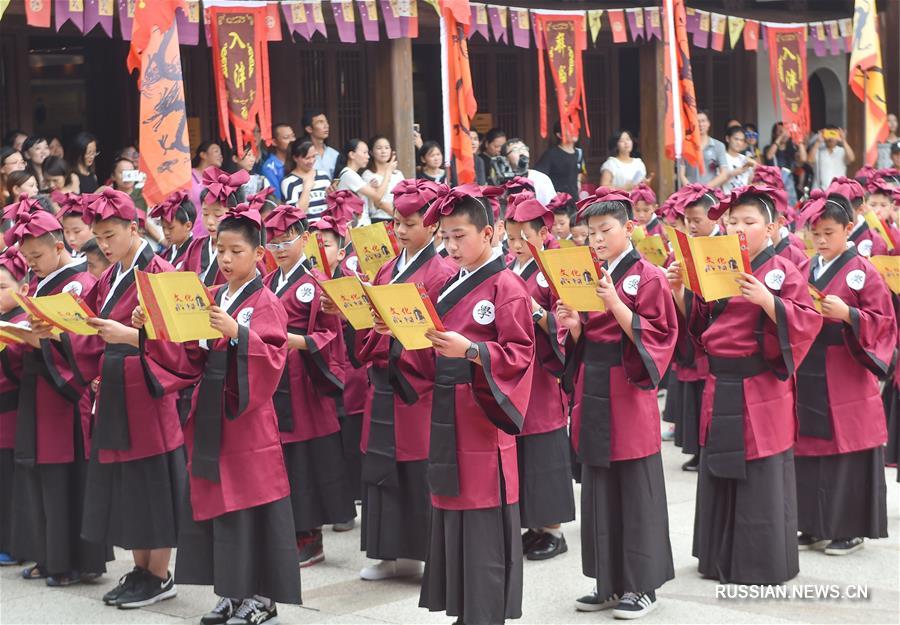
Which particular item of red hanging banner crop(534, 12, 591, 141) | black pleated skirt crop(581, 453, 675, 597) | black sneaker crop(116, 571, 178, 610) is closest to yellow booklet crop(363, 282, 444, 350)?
black pleated skirt crop(581, 453, 675, 597)

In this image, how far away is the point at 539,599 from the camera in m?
6.32

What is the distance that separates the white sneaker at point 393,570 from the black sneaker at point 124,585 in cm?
115

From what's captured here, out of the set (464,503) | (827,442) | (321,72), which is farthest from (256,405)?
(321,72)

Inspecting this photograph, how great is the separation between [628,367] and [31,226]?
9.89 feet

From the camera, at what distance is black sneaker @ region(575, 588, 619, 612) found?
6070mm

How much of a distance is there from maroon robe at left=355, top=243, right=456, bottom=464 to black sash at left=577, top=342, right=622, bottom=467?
0.75 metres

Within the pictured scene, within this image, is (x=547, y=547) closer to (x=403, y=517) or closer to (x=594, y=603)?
(x=403, y=517)

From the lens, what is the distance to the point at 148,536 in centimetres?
632

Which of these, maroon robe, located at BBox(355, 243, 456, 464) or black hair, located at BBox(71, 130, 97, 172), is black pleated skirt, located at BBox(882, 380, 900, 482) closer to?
maroon robe, located at BBox(355, 243, 456, 464)

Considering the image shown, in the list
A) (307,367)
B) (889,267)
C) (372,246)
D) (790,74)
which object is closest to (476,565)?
(307,367)

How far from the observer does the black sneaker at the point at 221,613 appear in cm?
591

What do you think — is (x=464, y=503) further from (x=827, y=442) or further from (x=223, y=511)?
(x=827, y=442)

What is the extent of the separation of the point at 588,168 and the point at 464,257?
1296cm

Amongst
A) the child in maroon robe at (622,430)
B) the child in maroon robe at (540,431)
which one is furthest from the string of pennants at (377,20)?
the child in maroon robe at (622,430)
